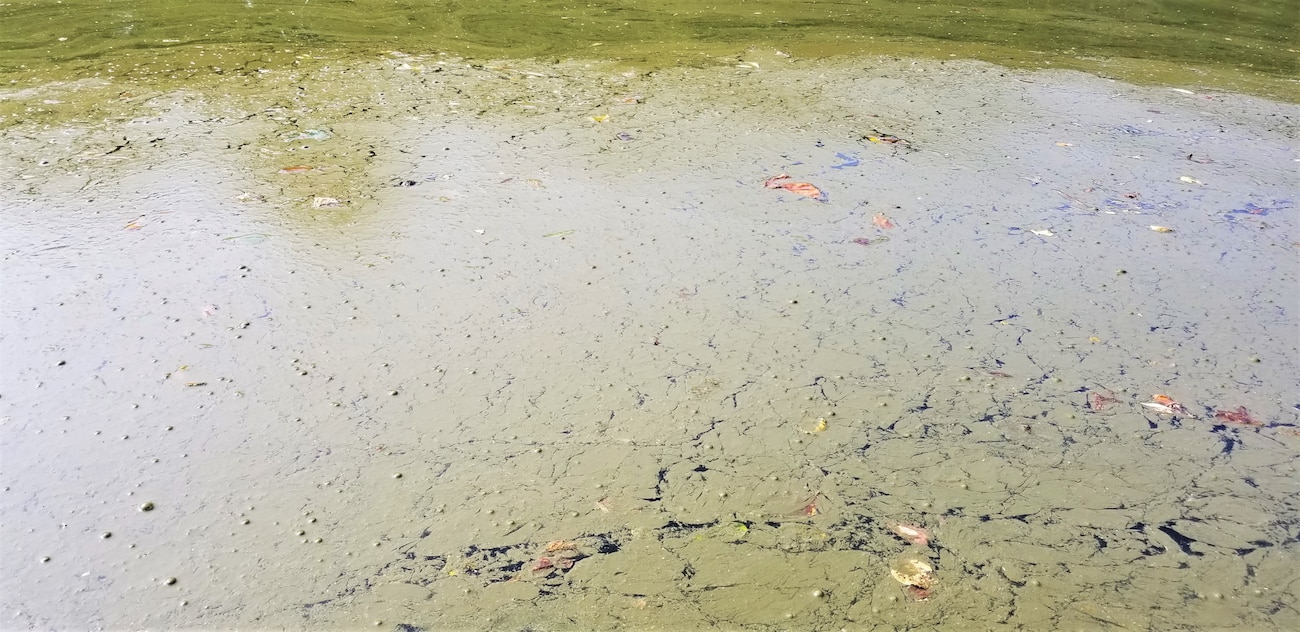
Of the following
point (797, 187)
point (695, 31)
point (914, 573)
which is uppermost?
point (695, 31)

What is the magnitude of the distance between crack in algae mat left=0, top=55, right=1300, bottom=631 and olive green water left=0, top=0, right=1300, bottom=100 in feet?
3.76

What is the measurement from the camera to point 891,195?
3297mm

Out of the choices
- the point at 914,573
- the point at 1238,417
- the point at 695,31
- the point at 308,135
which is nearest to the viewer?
the point at 914,573

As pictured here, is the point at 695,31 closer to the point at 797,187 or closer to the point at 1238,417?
the point at 797,187

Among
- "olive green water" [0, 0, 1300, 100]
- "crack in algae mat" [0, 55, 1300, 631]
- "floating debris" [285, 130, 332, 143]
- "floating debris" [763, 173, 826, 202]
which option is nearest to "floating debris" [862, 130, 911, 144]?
"crack in algae mat" [0, 55, 1300, 631]

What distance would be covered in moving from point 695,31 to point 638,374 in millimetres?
3632

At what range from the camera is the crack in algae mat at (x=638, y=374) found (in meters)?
1.73

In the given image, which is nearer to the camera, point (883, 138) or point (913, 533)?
point (913, 533)

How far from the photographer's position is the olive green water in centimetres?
488

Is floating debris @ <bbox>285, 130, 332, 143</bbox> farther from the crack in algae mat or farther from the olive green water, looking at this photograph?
the olive green water

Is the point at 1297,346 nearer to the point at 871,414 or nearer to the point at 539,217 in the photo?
the point at 871,414

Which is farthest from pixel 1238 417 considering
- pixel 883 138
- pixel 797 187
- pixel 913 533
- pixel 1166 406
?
pixel 883 138

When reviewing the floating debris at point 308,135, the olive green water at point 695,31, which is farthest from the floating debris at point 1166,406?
the olive green water at point 695,31

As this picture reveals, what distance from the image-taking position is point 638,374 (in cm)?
230
